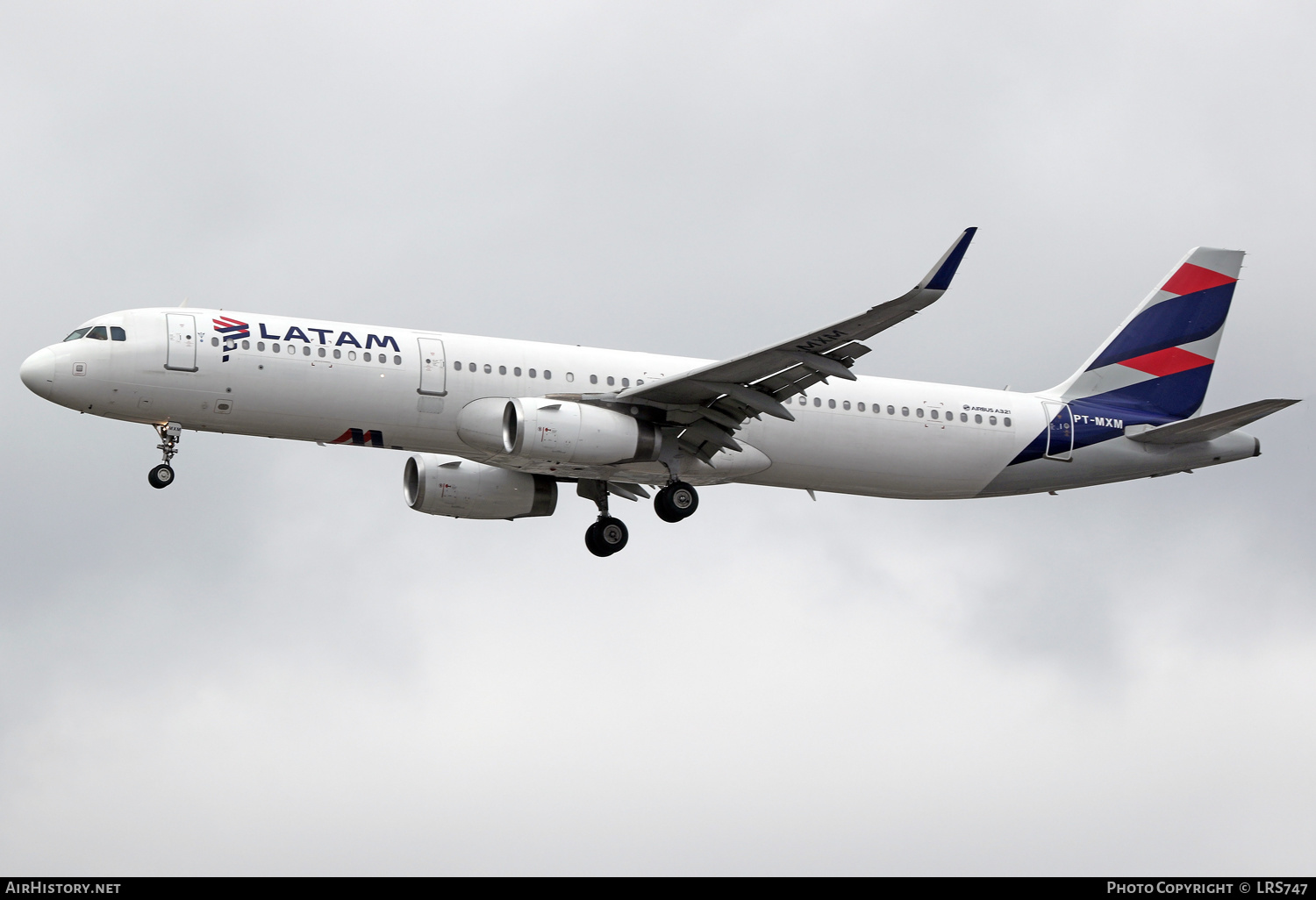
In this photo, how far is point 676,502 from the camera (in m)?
38.4

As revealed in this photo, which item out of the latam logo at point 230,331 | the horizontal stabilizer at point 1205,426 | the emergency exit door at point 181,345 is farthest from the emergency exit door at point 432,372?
the horizontal stabilizer at point 1205,426

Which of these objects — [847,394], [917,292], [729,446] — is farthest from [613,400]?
[917,292]

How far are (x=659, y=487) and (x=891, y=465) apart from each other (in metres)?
5.81

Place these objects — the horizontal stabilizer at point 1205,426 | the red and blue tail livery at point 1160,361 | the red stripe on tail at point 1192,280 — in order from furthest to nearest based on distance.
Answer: the red stripe on tail at point 1192,280 → the red and blue tail livery at point 1160,361 → the horizontal stabilizer at point 1205,426

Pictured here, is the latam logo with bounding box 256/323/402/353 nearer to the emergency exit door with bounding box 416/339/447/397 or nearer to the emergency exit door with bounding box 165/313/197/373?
the emergency exit door with bounding box 416/339/447/397

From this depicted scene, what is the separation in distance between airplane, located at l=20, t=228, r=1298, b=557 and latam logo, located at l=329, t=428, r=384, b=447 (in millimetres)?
39

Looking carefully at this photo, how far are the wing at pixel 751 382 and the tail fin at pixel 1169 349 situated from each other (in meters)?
10.8

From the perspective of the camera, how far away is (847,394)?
40.1m

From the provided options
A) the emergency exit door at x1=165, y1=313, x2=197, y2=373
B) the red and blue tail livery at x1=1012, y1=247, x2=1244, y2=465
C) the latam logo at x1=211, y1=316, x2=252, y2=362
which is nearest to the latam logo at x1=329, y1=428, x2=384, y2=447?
the latam logo at x1=211, y1=316, x2=252, y2=362

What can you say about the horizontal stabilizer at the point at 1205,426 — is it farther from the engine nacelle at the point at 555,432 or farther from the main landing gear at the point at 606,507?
the engine nacelle at the point at 555,432

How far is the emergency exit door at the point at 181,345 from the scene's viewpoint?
116ft

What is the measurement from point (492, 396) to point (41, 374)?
985cm
